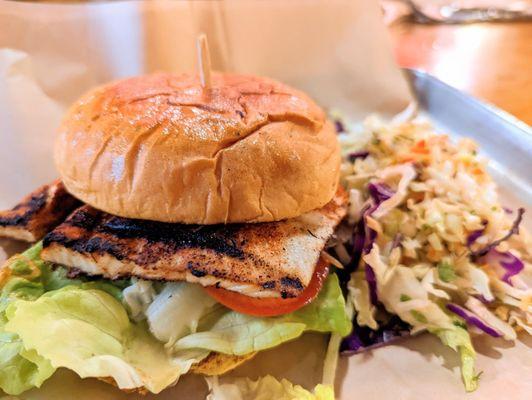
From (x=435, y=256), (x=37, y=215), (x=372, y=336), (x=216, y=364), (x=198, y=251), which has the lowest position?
(x=372, y=336)

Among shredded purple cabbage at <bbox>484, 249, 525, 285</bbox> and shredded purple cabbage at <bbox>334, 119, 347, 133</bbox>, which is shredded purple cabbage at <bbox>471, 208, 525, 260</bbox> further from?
shredded purple cabbage at <bbox>334, 119, 347, 133</bbox>

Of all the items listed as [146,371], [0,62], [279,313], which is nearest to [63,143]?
[146,371]

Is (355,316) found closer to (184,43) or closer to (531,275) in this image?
(531,275)

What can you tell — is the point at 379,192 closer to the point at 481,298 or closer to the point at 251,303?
the point at 481,298

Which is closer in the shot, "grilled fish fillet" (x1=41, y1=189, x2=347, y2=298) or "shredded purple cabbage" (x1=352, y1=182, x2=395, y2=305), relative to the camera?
"grilled fish fillet" (x1=41, y1=189, x2=347, y2=298)

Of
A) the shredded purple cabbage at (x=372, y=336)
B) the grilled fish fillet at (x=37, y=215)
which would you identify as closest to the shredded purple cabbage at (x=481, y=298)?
the shredded purple cabbage at (x=372, y=336)

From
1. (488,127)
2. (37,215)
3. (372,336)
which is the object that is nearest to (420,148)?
(488,127)

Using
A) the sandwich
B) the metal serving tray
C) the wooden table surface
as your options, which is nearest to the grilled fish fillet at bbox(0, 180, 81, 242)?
the sandwich

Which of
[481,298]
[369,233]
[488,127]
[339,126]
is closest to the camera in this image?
[481,298]
